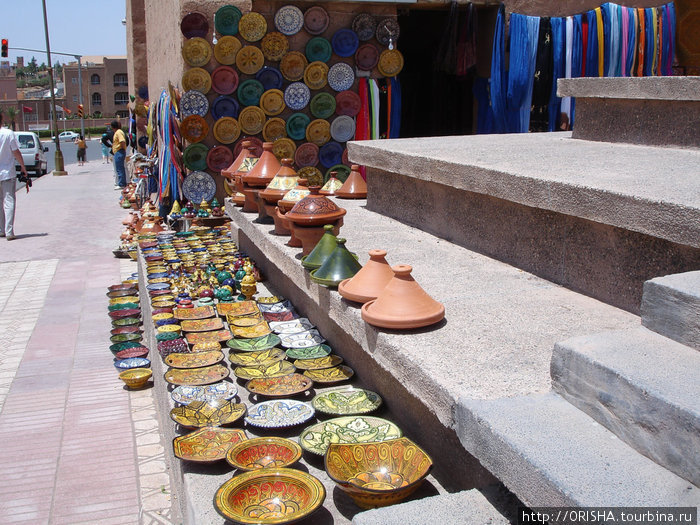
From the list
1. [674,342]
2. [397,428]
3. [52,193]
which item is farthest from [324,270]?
[52,193]

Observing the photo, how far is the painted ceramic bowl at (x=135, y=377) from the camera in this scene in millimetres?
4324

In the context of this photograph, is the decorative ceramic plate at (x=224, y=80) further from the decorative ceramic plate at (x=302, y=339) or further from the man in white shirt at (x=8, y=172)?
the decorative ceramic plate at (x=302, y=339)

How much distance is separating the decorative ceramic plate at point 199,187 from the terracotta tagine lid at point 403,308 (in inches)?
220

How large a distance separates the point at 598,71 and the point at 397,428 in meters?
6.07

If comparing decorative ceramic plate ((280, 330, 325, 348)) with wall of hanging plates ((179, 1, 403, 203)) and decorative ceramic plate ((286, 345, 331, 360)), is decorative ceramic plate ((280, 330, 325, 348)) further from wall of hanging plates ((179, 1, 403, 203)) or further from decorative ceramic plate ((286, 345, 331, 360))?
wall of hanging plates ((179, 1, 403, 203))

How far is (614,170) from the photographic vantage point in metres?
2.74

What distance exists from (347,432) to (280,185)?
6.81 ft

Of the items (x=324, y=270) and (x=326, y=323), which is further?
(x=326, y=323)

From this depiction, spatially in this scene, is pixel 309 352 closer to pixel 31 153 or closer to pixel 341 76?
pixel 341 76

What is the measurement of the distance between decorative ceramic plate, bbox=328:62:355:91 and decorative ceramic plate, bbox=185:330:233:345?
15.0ft

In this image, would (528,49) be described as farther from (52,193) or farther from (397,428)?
(52,193)

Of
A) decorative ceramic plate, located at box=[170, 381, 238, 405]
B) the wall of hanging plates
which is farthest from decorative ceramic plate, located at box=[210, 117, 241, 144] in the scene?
decorative ceramic plate, located at box=[170, 381, 238, 405]

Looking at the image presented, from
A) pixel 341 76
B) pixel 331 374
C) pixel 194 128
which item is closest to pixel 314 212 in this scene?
pixel 331 374

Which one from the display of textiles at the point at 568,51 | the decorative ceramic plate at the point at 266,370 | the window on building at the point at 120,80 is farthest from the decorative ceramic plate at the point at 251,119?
the window on building at the point at 120,80
